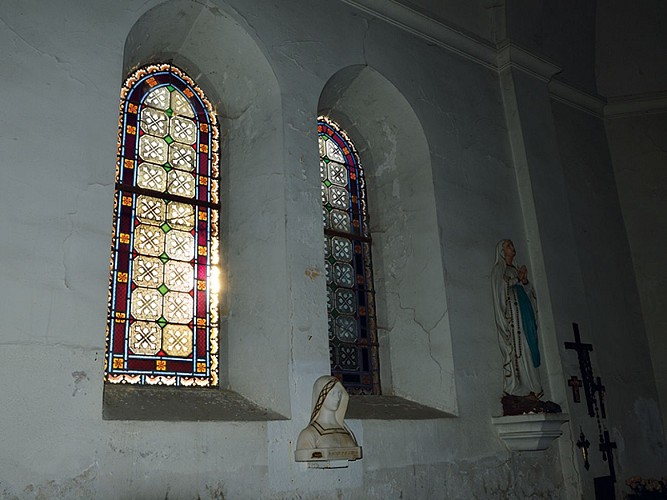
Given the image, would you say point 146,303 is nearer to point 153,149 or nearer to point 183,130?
point 153,149

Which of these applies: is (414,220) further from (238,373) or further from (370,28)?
(238,373)

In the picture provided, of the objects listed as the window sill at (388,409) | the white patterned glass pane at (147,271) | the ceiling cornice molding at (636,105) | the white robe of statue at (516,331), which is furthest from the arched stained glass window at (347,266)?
the ceiling cornice molding at (636,105)

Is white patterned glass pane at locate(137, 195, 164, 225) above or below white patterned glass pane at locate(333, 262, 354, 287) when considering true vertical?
above

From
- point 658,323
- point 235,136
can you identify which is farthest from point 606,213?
point 235,136

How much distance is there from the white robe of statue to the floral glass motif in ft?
7.09

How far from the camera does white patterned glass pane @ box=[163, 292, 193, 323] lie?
439cm

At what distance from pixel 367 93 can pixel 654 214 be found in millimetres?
3459

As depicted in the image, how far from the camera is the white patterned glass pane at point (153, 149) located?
184 inches

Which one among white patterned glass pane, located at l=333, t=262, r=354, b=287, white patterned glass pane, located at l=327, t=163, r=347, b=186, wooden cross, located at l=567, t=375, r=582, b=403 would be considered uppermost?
white patterned glass pane, located at l=327, t=163, r=347, b=186

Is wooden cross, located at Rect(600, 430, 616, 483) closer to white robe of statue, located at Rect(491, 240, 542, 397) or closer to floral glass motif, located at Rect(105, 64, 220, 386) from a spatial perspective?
white robe of statue, located at Rect(491, 240, 542, 397)

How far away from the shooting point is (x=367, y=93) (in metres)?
5.66

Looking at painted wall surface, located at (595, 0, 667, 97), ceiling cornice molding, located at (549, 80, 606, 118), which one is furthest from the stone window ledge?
painted wall surface, located at (595, 0, 667, 97)

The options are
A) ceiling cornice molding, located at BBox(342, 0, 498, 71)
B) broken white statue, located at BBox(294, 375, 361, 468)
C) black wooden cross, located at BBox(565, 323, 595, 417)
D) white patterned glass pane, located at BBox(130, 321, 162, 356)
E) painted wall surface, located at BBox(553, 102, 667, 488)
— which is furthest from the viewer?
painted wall surface, located at BBox(553, 102, 667, 488)

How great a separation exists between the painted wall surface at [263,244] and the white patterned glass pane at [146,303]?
0.49 metres
